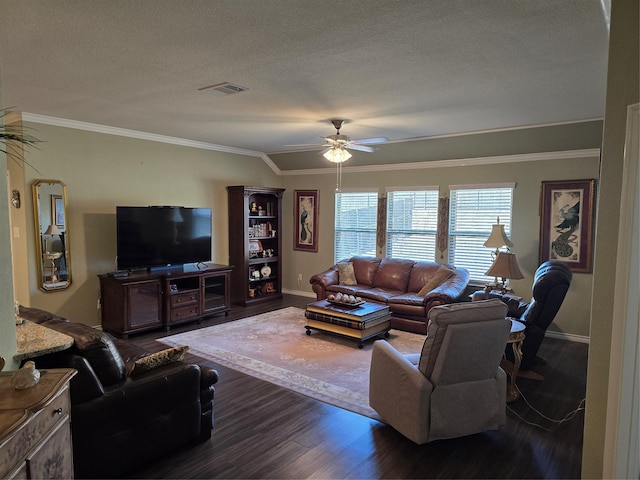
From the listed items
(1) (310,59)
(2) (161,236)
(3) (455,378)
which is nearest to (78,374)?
(3) (455,378)

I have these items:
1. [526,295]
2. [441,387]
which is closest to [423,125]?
[526,295]

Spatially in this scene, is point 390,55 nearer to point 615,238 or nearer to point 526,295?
point 615,238

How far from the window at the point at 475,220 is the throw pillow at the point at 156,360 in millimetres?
4699

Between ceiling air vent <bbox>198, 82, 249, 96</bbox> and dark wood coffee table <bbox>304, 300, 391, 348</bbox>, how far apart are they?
2.80 m

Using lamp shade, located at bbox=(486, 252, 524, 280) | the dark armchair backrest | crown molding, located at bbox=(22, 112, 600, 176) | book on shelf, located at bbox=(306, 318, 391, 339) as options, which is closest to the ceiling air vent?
crown molding, located at bbox=(22, 112, 600, 176)

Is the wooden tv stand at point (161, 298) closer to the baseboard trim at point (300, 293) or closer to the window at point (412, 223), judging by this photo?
the baseboard trim at point (300, 293)

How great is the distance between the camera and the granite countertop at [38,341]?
2188 millimetres

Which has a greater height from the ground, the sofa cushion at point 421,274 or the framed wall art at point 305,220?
the framed wall art at point 305,220

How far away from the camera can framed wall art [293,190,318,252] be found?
311 inches

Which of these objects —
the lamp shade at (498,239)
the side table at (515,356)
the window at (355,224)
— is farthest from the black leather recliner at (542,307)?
the window at (355,224)

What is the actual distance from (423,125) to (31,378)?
4641mm

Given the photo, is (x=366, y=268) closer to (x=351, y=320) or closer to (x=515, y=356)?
(x=351, y=320)

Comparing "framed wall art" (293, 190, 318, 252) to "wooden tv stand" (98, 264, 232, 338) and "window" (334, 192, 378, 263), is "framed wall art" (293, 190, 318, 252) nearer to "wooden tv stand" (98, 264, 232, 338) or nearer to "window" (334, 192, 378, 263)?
"window" (334, 192, 378, 263)

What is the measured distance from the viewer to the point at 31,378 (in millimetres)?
1659
